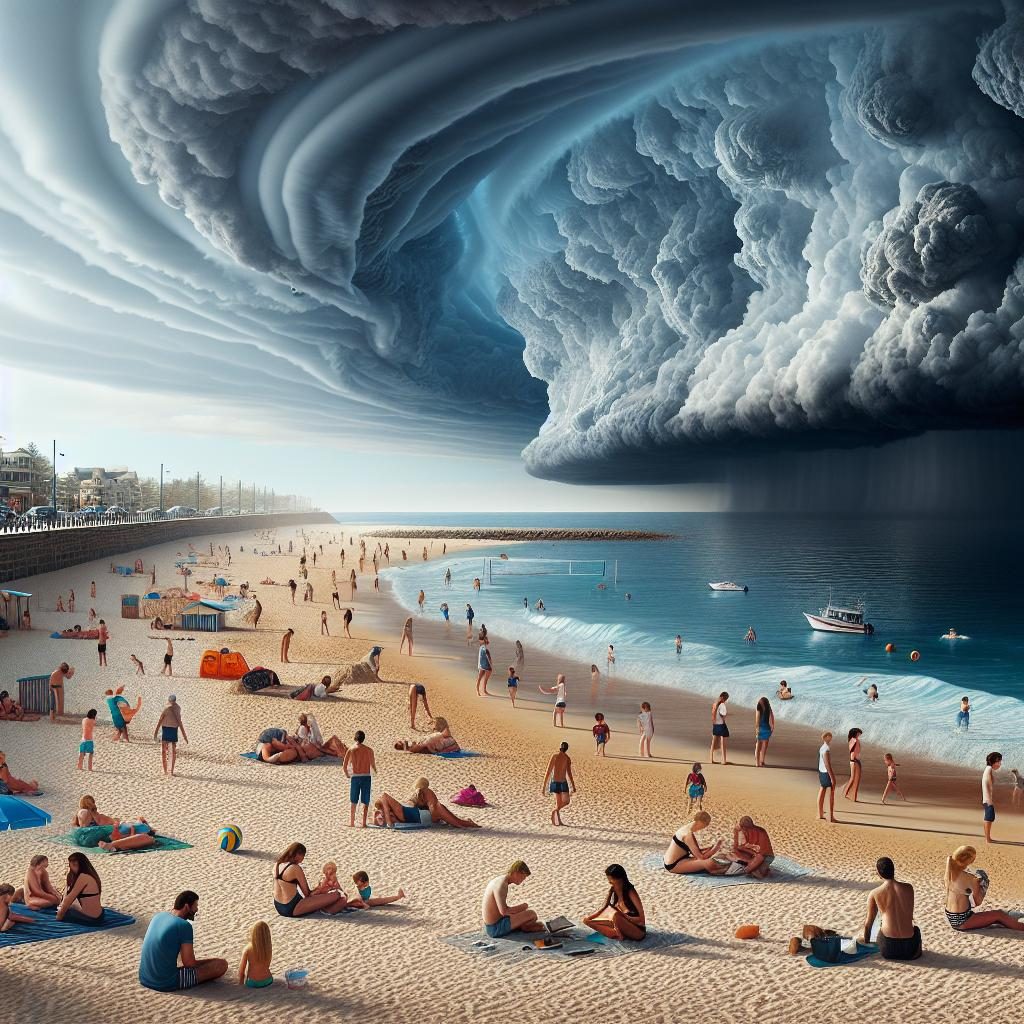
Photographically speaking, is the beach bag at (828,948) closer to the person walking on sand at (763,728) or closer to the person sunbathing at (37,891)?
the person sunbathing at (37,891)

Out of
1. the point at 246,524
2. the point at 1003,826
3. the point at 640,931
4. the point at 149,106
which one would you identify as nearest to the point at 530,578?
the point at 149,106

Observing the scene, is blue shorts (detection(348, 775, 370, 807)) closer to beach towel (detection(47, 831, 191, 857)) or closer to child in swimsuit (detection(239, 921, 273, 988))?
beach towel (detection(47, 831, 191, 857))

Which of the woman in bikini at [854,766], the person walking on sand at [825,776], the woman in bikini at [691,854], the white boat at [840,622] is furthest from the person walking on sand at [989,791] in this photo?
the white boat at [840,622]

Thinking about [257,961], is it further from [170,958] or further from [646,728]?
[646,728]

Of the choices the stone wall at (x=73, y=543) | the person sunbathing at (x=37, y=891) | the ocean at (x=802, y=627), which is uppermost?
the stone wall at (x=73, y=543)

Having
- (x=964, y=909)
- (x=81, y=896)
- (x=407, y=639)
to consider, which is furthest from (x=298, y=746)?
(x=407, y=639)

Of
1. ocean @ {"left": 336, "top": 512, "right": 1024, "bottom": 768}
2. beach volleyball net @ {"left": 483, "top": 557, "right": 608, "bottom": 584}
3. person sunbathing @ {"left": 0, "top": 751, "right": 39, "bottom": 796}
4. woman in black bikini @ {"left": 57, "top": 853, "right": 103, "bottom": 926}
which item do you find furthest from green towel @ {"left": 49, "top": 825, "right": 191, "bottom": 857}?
beach volleyball net @ {"left": 483, "top": 557, "right": 608, "bottom": 584}
